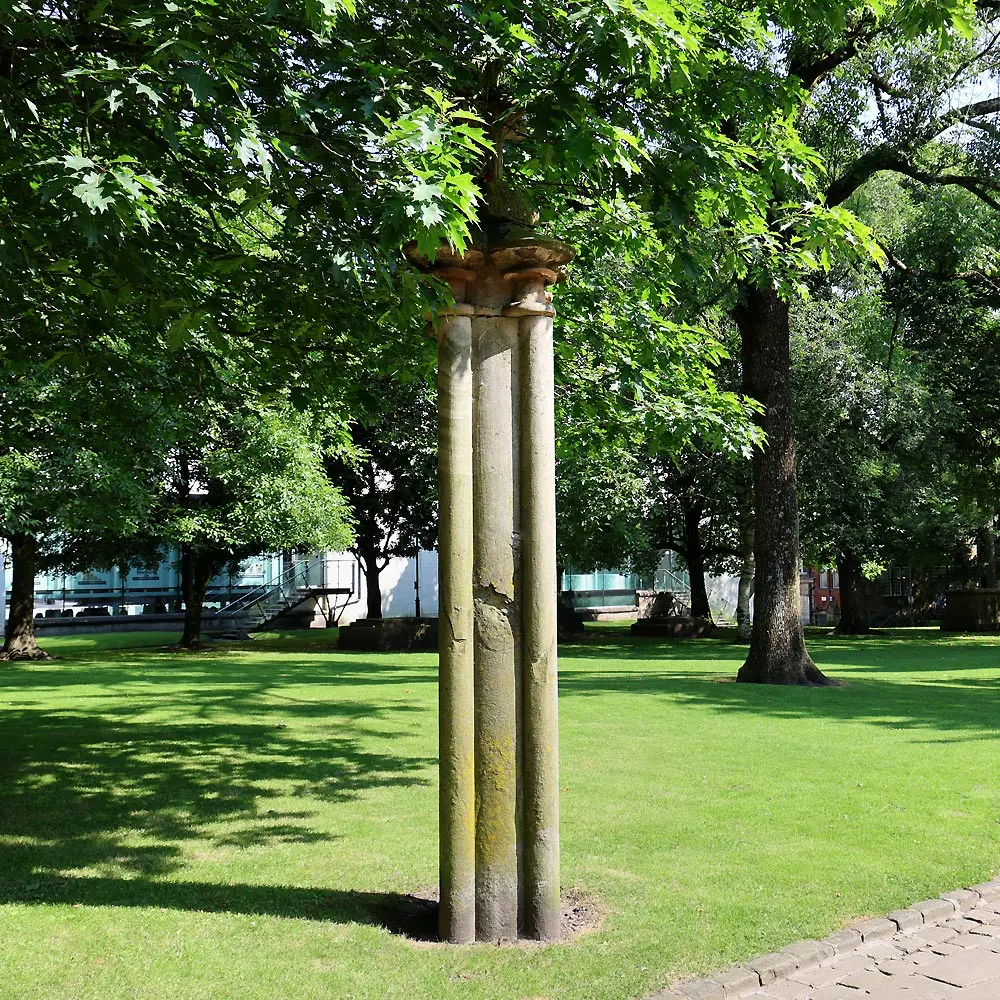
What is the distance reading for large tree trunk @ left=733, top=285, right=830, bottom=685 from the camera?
17.7m

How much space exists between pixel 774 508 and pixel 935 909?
41.4 feet

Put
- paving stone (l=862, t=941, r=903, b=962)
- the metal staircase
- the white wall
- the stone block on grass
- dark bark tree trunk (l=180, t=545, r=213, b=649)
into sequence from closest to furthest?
paving stone (l=862, t=941, r=903, b=962)
the stone block on grass
dark bark tree trunk (l=180, t=545, r=213, b=649)
the metal staircase
the white wall

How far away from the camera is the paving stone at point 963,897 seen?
575 cm

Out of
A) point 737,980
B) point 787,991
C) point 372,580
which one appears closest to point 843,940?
point 787,991

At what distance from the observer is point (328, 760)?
1009 cm

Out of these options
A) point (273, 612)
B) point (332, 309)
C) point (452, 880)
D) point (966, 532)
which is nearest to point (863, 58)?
point (332, 309)

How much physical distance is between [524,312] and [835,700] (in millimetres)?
11358

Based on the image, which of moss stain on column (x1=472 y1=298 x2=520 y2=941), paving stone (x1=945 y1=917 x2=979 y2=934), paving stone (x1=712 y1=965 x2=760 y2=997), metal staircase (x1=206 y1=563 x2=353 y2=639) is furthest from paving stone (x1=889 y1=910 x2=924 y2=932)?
metal staircase (x1=206 y1=563 x2=353 y2=639)

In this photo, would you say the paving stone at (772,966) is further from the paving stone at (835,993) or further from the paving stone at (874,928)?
the paving stone at (874,928)

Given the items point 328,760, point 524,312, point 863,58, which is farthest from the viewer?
point 863,58

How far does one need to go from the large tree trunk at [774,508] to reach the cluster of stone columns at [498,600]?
42.3 feet

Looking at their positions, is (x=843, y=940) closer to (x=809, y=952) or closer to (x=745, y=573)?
(x=809, y=952)

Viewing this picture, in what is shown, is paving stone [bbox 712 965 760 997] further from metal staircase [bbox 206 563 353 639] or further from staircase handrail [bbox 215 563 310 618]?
staircase handrail [bbox 215 563 310 618]

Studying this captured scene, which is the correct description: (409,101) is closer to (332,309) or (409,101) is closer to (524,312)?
(524,312)
